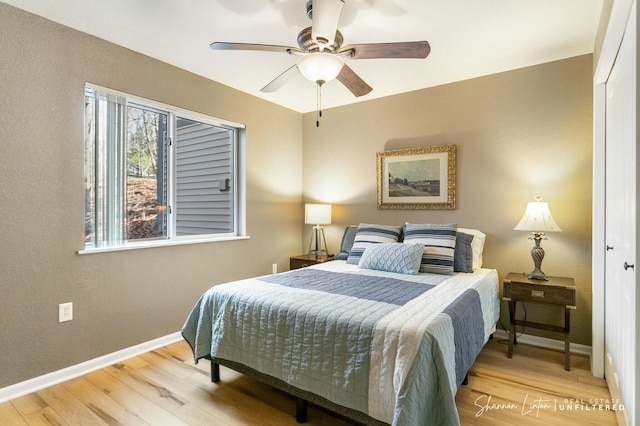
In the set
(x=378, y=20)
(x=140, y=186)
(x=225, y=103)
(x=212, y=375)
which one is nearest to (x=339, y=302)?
(x=212, y=375)

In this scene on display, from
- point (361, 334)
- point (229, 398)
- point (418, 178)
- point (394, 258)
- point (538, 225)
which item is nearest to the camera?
point (361, 334)

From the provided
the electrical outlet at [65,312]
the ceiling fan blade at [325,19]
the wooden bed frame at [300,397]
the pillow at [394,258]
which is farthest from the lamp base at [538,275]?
the electrical outlet at [65,312]

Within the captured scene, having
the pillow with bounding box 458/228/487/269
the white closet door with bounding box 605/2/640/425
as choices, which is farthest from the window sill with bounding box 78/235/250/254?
the white closet door with bounding box 605/2/640/425

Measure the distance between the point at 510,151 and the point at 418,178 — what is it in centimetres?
88

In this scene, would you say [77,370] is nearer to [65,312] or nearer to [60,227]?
[65,312]

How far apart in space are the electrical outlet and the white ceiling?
197 centimetres

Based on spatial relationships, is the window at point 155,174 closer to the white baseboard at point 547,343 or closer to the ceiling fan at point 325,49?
the ceiling fan at point 325,49

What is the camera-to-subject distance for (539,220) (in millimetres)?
2623

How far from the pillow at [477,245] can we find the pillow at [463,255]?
71 mm

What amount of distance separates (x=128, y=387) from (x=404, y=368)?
6.20ft

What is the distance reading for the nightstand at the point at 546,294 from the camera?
244 cm

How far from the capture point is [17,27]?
2129mm

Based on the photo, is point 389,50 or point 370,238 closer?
point 389,50

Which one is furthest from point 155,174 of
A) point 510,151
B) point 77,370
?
point 510,151
